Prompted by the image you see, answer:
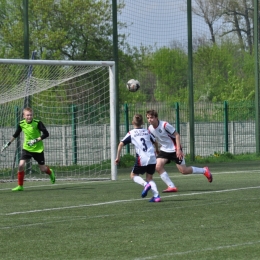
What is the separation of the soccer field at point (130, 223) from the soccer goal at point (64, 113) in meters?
3.71

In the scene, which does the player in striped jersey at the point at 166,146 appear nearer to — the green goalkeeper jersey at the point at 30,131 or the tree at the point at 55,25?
the green goalkeeper jersey at the point at 30,131

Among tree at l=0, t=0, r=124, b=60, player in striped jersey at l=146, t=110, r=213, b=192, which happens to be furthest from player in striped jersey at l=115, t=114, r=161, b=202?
tree at l=0, t=0, r=124, b=60

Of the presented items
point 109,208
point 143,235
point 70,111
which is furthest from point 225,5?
point 143,235

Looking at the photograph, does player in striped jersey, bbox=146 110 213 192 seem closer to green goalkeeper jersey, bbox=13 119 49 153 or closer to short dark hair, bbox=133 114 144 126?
short dark hair, bbox=133 114 144 126

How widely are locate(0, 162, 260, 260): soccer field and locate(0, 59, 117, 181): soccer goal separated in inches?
146

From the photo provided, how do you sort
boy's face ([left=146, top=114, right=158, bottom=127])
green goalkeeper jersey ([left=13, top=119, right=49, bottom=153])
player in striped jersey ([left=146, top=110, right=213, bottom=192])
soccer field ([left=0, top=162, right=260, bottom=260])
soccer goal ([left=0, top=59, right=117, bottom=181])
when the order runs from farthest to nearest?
soccer goal ([left=0, top=59, right=117, bottom=181])
green goalkeeper jersey ([left=13, top=119, right=49, bottom=153])
player in striped jersey ([left=146, top=110, right=213, bottom=192])
boy's face ([left=146, top=114, right=158, bottom=127])
soccer field ([left=0, top=162, right=260, bottom=260])

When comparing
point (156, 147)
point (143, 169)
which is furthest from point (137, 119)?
point (156, 147)

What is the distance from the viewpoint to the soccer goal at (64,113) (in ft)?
64.5

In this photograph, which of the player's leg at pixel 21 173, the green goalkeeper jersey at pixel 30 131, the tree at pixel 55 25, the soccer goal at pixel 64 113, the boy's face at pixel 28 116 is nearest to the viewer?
the player's leg at pixel 21 173

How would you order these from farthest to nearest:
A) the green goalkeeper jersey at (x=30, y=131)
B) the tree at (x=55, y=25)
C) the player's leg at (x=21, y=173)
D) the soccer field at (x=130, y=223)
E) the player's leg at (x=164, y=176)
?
1. the tree at (x=55, y=25)
2. the green goalkeeper jersey at (x=30, y=131)
3. the player's leg at (x=21, y=173)
4. the player's leg at (x=164, y=176)
5. the soccer field at (x=130, y=223)

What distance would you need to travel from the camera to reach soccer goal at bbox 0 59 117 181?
19.7 meters

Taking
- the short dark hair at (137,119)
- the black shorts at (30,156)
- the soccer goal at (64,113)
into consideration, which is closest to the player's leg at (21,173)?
the black shorts at (30,156)

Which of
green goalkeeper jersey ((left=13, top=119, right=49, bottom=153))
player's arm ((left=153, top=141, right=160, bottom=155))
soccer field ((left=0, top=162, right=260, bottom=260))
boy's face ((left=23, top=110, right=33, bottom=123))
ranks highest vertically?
boy's face ((left=23, top=110, right=33, bottom=123))

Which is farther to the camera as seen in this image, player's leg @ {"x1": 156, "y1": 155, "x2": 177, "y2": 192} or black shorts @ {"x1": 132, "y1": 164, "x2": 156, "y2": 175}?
player's leg @ {"x1": 156, "y1": 155, "x2": 177, "y2": 192}
